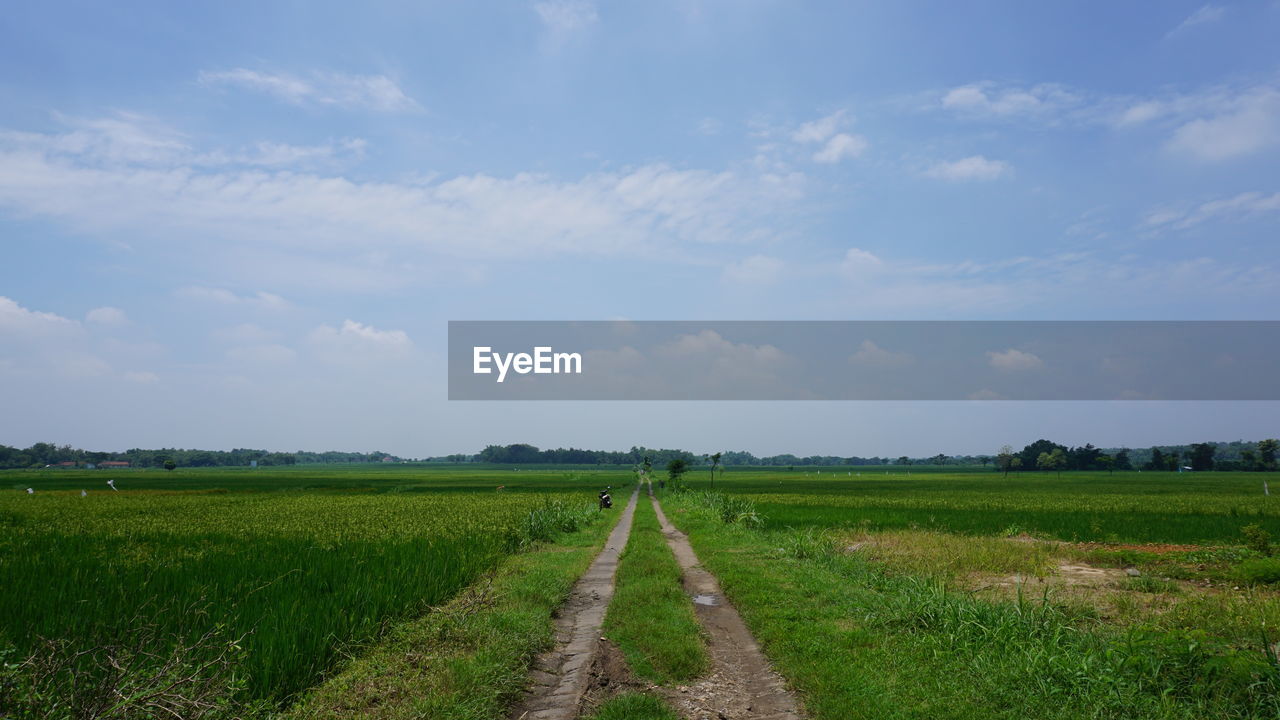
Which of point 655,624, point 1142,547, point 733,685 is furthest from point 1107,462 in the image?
point 733,685

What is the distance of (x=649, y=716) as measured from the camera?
6.29 meters

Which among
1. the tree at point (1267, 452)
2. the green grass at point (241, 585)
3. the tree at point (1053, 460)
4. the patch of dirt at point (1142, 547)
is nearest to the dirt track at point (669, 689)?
the green grass at point (241, 585)

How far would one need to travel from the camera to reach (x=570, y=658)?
846cm

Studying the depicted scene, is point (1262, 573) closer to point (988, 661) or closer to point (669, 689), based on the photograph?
point (988, 661)

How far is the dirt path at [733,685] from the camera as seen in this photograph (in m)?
6.58

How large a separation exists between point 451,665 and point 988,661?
6336 millimetres

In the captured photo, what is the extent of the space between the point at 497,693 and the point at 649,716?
1.67 m

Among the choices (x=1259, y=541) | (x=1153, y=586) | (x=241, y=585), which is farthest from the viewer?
(x=1259, y=541)

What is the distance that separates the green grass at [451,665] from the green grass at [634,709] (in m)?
1.10

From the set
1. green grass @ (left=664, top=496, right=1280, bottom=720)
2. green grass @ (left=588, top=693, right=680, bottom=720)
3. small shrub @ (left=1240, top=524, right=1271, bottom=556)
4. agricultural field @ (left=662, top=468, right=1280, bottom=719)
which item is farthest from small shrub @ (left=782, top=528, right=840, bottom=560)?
small shrub @ (left=1240, top=524, right=1271, bottom=556)

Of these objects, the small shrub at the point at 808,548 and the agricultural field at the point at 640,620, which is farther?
the small shrub at the point at 808,548

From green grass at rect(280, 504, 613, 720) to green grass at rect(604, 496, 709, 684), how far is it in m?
1.17

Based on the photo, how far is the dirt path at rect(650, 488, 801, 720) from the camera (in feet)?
21.6

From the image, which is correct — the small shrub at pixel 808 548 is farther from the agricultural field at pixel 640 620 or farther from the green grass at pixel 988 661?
the green grass at pixel 988 661
